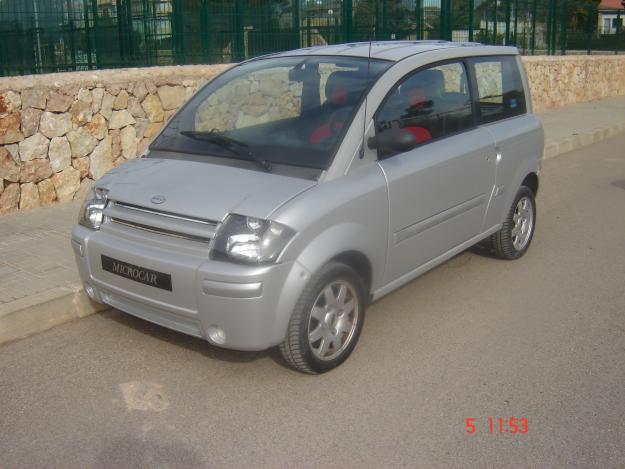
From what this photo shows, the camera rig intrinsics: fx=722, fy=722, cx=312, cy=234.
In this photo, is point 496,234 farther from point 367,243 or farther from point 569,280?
point 367,243

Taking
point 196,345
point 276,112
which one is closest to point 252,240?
point 196,345

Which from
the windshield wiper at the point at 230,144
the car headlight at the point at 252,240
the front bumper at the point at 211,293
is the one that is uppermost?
the windshield wiper at the point at 230,144

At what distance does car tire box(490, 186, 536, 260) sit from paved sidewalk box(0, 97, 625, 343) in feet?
10.8

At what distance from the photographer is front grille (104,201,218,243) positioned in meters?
3.82

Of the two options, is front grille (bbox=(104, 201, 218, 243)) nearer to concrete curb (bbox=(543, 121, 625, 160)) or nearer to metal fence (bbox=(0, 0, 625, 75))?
metal fence (bbox=(0, 0, 625, 75))

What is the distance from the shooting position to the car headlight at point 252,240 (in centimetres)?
367

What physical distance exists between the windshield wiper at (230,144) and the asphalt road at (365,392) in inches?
46.1

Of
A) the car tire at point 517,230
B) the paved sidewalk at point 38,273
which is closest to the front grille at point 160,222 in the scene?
the paved sidewalk at point 38,273

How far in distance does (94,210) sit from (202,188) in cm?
76

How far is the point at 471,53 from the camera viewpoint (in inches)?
216

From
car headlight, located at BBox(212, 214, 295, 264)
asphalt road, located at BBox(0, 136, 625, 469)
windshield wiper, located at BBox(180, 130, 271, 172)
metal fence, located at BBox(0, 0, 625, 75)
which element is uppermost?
metal fence, located at BBox(0, 0, 625, 75)

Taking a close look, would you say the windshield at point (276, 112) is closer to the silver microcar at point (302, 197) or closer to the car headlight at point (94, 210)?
the silver microcar at point (302, 197)

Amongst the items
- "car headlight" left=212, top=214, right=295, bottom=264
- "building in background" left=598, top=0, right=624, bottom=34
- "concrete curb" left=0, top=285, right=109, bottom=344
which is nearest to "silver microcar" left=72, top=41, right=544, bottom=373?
"car headlight" left=212, top=214, right=295, bottom=264
